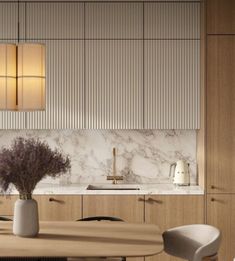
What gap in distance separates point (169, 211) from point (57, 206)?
101 cm

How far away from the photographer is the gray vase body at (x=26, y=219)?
3.57m

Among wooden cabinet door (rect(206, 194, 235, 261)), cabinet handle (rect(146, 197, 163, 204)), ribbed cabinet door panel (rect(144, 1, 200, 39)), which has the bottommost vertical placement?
wooden cabinet door (rect(206, 194, 235, 261))

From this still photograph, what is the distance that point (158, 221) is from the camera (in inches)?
209

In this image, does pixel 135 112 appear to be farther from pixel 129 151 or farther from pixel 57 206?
pixel 57 206

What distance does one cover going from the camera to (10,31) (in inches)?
221

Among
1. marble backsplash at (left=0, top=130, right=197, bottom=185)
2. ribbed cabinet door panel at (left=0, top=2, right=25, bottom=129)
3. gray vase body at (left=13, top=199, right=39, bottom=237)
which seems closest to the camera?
gray vase body at (left=13, top=199, right=39, bottom=237)

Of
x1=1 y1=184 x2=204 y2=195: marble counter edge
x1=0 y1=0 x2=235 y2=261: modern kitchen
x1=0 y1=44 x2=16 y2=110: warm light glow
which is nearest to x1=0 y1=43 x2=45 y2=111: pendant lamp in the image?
x1=0 y1=44 x2=16 y2=110: warm light glow

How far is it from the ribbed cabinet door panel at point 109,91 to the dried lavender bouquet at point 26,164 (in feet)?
6.90

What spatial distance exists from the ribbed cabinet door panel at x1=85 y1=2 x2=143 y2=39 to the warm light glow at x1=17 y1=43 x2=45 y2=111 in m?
2.15

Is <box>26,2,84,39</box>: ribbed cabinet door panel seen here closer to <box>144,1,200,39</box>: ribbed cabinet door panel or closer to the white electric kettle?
<box>144,1,200,39</box>: ribbed cabinet door panel

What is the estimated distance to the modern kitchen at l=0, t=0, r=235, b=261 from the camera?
5.30 meters

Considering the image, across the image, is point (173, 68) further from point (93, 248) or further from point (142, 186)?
point (93, 248)

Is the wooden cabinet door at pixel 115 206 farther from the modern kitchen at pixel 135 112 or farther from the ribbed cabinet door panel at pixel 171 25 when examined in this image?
the ribbed cabinet door panel at pixel 171 25

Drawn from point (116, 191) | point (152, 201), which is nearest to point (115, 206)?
point (116, 191)
